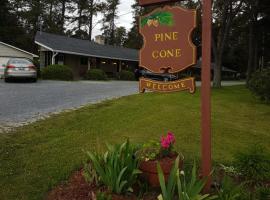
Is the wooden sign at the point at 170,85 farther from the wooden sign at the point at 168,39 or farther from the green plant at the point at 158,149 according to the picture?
the green plant at the point at 158,149

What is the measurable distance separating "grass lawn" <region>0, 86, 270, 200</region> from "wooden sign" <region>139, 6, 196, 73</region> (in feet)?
4.71

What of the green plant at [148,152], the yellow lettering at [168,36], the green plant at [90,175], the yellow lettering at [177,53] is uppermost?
the yellow lettering at [168,36]

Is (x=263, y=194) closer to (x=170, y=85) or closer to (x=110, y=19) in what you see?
(x=170, y=85)

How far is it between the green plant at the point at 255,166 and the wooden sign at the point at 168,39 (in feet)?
5.38

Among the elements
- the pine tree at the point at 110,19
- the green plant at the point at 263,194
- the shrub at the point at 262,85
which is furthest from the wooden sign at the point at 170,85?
Answer: the pine tree at the point at 110,19

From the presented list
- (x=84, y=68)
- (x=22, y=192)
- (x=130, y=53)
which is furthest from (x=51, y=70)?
(x=22, y=192)

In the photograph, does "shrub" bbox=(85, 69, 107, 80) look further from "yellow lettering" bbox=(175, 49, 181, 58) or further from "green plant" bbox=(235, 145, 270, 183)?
"yellow lettering" bbox=(175, 49, 181, 58)

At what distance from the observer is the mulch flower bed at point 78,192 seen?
4134 mm

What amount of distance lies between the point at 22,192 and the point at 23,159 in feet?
4.28

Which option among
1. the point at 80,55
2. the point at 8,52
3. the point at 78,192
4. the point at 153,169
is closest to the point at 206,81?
the point at 153,169

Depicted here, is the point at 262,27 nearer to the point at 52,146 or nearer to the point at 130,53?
the point at 130,53

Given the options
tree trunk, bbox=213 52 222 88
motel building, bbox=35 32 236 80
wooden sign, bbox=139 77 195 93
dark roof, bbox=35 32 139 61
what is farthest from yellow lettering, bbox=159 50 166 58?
dark roof, bbox=35 32 139 61

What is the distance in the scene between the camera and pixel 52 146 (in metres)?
6.55

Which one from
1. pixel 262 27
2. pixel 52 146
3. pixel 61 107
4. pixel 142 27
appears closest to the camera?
pixel 142 27
